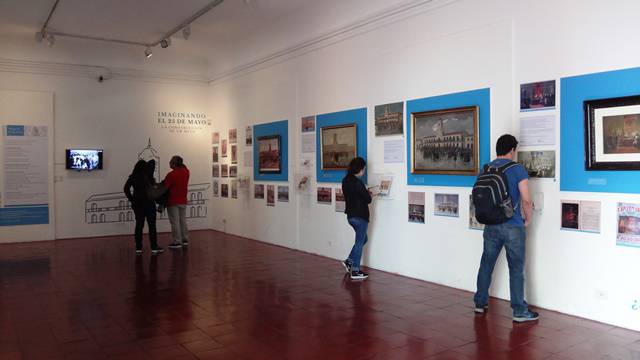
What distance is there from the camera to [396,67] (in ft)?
22.7

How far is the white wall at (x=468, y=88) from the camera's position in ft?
15.4

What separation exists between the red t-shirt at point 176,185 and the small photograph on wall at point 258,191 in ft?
5.22

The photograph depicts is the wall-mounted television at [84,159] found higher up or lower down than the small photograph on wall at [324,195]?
higher up

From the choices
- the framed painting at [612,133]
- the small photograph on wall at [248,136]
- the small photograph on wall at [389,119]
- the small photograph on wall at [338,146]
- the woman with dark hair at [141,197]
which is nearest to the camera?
the framed painting at [612,133]

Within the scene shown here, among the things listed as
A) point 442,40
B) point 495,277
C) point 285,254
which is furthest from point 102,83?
point 495,277

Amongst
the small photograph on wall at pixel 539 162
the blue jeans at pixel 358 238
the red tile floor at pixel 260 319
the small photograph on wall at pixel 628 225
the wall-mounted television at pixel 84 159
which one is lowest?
the red tile floor at pixel 260 319

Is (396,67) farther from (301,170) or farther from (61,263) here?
(61,263)

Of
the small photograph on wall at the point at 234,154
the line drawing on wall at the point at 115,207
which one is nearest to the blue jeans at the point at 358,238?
the small photograph on wall at the point at 234,154

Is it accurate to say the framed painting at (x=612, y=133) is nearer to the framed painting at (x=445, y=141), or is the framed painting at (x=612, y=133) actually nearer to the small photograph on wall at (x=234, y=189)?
the framed painting at (x=445, y=141)

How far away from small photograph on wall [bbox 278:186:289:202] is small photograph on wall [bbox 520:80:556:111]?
16.4 feet

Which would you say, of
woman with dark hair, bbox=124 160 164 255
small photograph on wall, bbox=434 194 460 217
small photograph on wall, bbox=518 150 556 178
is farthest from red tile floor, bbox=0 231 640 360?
small photograph on wall, bbox=518 150 556 178

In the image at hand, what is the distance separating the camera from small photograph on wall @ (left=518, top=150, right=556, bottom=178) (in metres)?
5.08

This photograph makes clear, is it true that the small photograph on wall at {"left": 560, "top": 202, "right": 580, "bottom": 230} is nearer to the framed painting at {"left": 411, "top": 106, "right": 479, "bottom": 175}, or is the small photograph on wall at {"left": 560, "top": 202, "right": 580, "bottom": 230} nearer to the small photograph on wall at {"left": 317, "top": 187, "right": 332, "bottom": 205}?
the framed painting at {"left": 411, "top": 106, "right": 479, "bottom": 175}

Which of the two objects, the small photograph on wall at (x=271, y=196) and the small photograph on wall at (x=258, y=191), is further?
the small photograph on wall at (x=258, y=191)
